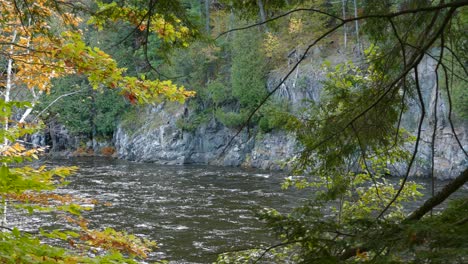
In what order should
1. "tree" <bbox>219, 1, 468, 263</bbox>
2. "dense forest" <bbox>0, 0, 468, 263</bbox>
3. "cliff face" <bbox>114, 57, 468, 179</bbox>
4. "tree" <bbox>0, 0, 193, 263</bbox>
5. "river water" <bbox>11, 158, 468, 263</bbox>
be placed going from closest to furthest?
"tree" <bbox>219, 1, 468, 263</bbox>, "dense forest" <bbox>0, 0, 468, 263</bbox>, "tree" <bbox>0, 0, 193, 263</bbox>, "river water" <bbox>11, 158, 468, 263</bbox>, "cliff face" <bbox>114, 57, 468, 179</bbox>

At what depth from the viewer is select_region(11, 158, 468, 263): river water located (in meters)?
10.8

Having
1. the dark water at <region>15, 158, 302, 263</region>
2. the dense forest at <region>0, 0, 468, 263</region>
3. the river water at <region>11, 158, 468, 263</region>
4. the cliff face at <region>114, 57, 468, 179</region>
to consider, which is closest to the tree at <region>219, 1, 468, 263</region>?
the dense forest at <region>0, 0, 468, 263</region>

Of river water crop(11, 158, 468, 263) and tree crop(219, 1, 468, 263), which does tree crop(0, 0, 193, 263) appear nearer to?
tree crop(219, 1, 468, 263)

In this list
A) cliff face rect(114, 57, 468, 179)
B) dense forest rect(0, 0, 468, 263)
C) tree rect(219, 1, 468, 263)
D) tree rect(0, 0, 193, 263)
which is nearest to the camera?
tree rect(219, 1, 468, 263)

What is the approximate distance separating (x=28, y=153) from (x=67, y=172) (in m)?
1.70

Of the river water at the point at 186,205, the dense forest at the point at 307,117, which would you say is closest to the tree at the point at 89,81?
the dense forest at the point at 307,117

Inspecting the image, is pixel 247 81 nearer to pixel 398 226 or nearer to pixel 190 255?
pixel 190 255

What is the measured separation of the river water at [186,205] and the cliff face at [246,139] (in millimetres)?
3126

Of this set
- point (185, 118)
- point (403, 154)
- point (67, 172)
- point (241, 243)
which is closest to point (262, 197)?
point (241, 243)

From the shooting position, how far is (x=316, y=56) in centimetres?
2798

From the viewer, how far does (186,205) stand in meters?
15.1

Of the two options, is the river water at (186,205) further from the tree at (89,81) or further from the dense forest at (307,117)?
the tree at (89,81)

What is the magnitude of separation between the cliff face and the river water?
3.13 m

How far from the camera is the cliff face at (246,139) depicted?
2044 cm
